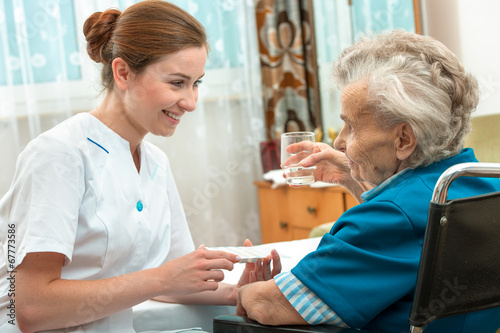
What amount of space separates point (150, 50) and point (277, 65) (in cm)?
258

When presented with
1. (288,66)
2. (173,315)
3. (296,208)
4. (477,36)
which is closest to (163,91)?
(173,315)

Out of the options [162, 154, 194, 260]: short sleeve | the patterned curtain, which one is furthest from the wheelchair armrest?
the patterned curtain

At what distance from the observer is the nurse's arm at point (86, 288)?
128 centimetres

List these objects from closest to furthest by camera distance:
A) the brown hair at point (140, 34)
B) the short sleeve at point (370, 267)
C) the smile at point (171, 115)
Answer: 1. the short sleeve at point (370, 267)
2. the brown hair at point (140, 34)
3. the smile at point (171, 115)

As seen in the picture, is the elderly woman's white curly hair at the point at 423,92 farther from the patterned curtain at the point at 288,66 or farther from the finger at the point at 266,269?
the patterned curtain at the point at 288,66

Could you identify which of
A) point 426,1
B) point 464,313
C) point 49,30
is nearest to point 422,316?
point 464,313

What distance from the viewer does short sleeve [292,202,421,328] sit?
3.58ft

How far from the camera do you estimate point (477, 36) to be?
294cm

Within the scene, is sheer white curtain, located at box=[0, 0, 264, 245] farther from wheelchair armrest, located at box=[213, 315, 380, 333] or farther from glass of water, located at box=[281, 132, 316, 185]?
wheelchair armrest, located at box=[213, 315, 380, 333]

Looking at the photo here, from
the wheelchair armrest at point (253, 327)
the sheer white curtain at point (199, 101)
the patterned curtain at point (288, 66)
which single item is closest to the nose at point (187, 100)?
the wheelchair armrest at point (253, 327)

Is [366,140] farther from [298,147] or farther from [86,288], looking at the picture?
[86,288]

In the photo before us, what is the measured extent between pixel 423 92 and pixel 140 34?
0.73m

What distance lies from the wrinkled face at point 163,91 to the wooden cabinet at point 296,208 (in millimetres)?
1708

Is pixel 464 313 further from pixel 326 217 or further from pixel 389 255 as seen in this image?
pixel 326 217
